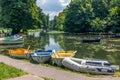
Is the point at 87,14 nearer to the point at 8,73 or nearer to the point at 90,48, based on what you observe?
the point at 90,48

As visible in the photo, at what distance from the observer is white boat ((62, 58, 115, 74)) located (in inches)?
917

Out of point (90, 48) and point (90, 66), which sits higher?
point (90, 66)

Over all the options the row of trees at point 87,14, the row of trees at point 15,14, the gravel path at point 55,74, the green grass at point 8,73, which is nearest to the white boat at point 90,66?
the gravel path at point 55,74

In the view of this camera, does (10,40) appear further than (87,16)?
No

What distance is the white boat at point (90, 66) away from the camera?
23.3 meters

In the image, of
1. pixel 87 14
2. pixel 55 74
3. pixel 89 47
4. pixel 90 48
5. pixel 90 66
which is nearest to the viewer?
pixel 55 74

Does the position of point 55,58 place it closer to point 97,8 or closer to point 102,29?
point 102,29

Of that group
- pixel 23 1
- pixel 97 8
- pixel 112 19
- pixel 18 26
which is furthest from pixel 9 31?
pixel 97 8

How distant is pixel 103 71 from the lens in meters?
23.2

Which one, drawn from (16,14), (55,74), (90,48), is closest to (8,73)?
(55,74)

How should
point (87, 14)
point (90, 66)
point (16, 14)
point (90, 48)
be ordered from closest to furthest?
point (90, 66) < point (90, 48) < point (16, 14) < point (87, 14)

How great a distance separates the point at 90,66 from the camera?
23.9 metres

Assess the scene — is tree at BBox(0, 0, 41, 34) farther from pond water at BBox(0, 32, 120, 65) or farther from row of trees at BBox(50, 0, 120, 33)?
row of trees at BBox(50, 0, 120, 33)

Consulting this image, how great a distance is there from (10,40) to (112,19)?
45146mm
